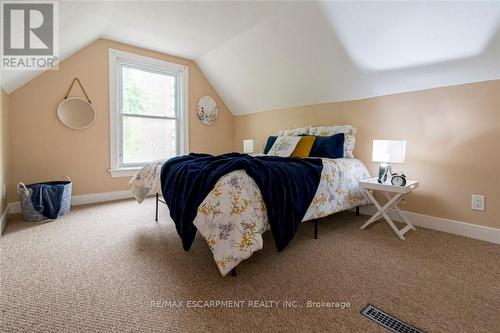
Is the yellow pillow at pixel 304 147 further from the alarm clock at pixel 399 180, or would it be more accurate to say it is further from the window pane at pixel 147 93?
the window pane at pixel 147 93

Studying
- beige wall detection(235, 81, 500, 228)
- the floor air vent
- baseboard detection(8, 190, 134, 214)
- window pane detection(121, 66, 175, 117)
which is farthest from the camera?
window pane detection(121, 66, 175, 117)

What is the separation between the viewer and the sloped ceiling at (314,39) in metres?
2.15

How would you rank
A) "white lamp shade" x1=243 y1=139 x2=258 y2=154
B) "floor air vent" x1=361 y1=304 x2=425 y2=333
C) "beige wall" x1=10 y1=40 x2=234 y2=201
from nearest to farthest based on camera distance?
"floor air vent" x1=361 y1=304 x2=425 y2=333, "beige wall" x1=10 y1=40 x2=234 y2=201, "white lamp shade" x1=243 y1=139 x2=258 y2=154

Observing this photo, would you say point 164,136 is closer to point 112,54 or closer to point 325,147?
point 112,54

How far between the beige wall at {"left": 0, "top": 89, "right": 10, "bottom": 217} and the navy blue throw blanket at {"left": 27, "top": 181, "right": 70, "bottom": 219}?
25 centimetres

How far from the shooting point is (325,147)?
297cm

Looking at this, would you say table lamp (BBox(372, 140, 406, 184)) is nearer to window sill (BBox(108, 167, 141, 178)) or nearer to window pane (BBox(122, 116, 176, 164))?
window pane (BBox(122, 116, 176, 164))

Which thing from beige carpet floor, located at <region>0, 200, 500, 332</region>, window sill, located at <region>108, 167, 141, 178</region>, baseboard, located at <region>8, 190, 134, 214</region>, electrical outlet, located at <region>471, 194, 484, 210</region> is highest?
window sill, located at <region>108, 167, 141, 178</region>

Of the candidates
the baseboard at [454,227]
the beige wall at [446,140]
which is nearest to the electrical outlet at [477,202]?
the beige wall at [446,140]

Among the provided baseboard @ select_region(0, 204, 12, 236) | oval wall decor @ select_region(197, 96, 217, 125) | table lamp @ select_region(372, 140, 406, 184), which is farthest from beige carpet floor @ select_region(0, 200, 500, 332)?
oval wall decor @ select_region(197, 96, 217, 125)

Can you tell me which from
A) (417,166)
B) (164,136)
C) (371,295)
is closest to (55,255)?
(371,295)

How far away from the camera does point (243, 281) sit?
161cm

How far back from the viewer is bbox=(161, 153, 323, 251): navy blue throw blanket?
173cm

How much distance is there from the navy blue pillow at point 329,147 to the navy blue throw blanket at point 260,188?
0.90m
